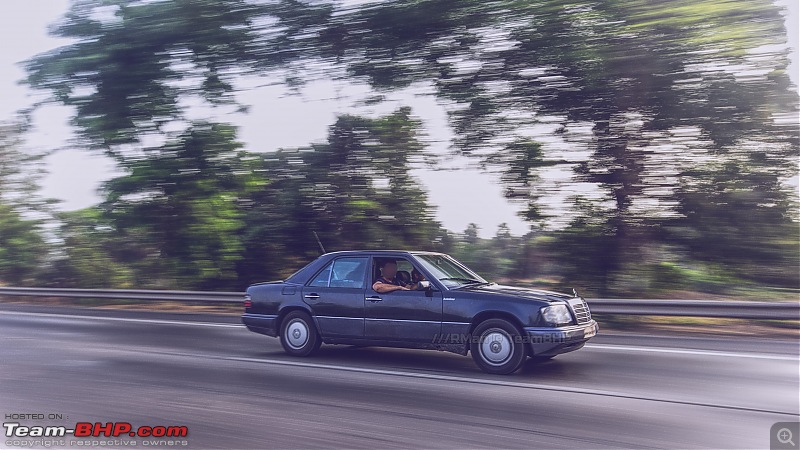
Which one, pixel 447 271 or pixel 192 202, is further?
pixel 192 202

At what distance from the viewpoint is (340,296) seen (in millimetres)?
9531

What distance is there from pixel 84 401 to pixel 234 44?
55.6 ft

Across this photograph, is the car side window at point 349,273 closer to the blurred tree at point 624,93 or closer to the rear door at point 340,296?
the rear door at point 340,296

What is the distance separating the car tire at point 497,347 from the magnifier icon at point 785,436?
289 cm

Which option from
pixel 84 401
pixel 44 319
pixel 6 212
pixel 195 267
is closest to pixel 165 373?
pixel 84 401

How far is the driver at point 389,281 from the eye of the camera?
9.13 metres

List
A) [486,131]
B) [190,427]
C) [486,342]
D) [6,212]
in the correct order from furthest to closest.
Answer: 1. [6,212]
2. [486,131]
3. [486,342]
4. [190,427]

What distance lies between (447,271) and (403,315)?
917 millimetres

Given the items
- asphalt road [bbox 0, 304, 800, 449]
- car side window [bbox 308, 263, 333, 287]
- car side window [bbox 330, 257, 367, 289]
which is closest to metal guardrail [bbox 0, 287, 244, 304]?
asphalt road [bbox 0, 304, 800, 449]

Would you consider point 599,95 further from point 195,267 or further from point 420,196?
point 195,267

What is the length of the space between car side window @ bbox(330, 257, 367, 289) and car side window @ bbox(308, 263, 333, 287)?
0.27ft

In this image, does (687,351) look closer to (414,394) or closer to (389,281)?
(389,281)

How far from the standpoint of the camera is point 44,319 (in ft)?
54.8

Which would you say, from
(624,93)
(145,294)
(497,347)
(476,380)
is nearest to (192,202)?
(145,294)
